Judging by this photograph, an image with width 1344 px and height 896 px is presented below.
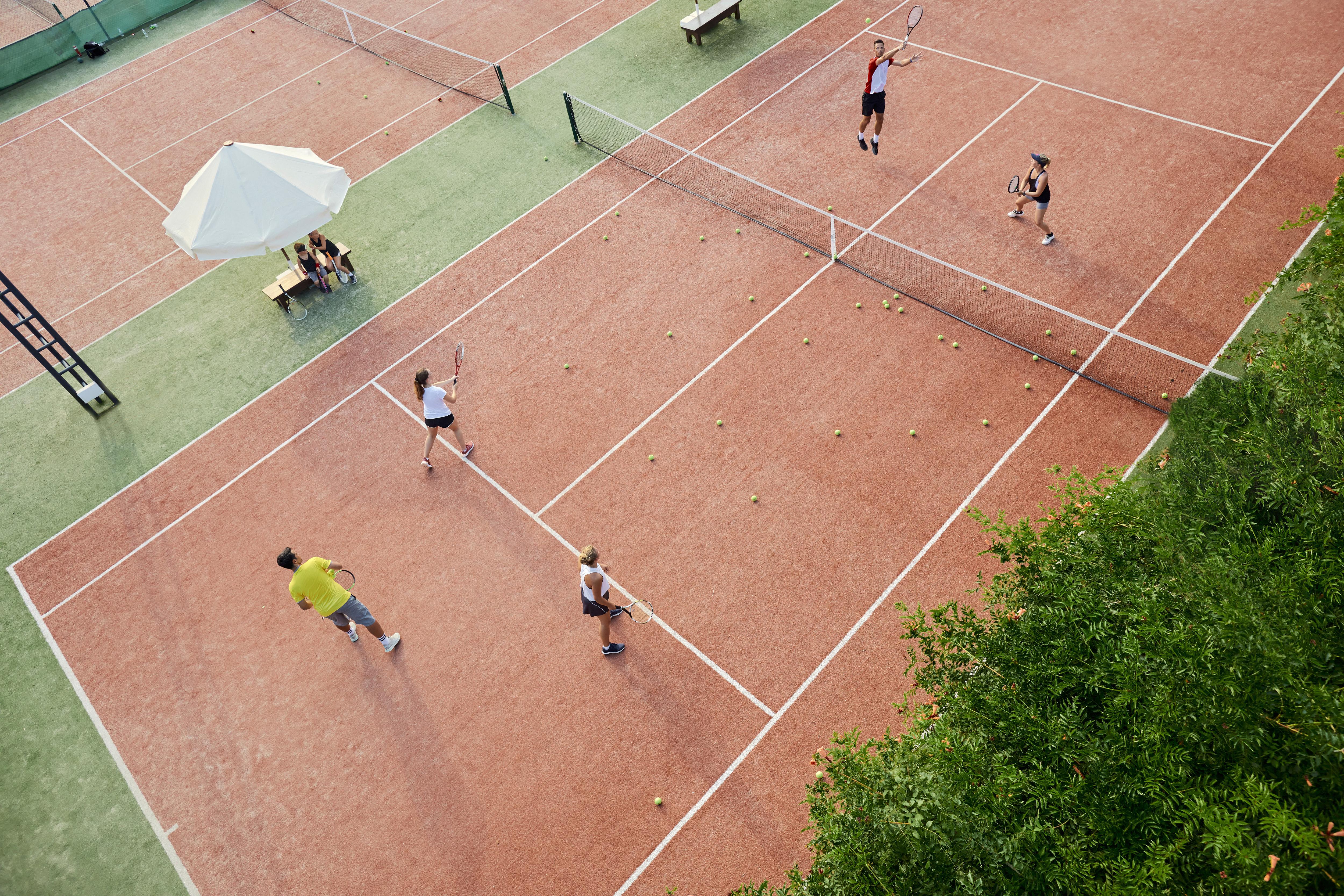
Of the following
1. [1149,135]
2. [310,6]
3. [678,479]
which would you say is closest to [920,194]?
[1149,135]

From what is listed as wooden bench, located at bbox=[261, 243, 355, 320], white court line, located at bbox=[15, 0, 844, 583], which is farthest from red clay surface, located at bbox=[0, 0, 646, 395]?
wooden bench, located at bbox=[261, 243, 355, 320]

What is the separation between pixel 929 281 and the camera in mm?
13031

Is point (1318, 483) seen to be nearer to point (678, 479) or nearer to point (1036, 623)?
point (1036, 623)

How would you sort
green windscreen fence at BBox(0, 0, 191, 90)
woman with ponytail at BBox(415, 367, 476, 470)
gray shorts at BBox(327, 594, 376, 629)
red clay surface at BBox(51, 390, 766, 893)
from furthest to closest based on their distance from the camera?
green windscreen fence at BBox(0, 0, 191, 90) < woman with ponytail at BBox(415, 367, 476, 470) < gray shorts at BBox(327, 594, 376, 629) < red clay surface at BBox(51, 390, 766, 893)

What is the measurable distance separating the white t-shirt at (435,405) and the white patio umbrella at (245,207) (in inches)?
165

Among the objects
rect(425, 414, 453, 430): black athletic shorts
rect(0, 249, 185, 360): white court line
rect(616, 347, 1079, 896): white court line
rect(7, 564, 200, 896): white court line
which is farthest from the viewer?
rect(0, 249, 185, 360): white court line

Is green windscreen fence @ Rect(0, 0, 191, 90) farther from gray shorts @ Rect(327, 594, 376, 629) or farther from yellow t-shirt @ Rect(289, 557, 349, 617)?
gray shorts @ Rect(327, 594, 376, 629)

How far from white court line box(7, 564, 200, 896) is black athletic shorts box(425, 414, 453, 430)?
5549 millimetres

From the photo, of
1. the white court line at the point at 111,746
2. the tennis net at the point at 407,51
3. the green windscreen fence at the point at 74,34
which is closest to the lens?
the white court line at the point at 111,746

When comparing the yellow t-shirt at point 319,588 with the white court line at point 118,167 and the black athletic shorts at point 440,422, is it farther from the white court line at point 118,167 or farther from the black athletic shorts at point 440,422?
the white court line at point 118,167

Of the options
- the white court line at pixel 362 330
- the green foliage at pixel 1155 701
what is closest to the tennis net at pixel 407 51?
the white court line at pixel 362 330

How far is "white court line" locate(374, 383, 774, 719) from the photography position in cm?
927

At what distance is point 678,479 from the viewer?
11.4 m

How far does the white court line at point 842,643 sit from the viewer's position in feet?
27.4
